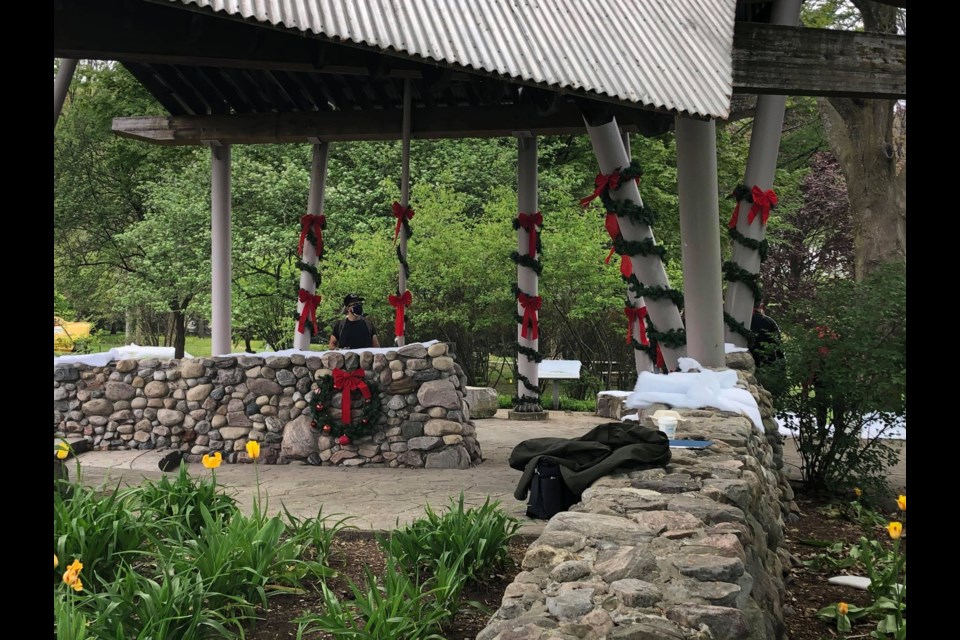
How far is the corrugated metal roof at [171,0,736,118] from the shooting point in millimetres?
5539

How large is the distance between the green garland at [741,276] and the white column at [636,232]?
128 centimetres

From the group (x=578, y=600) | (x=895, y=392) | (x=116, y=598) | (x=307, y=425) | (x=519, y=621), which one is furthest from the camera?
(x=307, y=425)

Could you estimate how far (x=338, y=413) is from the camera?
28.2 ft

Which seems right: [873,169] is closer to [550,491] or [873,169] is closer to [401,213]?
[401,213]

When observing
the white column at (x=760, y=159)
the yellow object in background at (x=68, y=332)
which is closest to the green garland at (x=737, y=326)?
the white column at (x=760, y=159)

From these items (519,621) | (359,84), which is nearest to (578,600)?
(519,621)

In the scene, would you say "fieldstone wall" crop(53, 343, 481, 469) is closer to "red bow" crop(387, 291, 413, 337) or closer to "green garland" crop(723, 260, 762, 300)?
"red bow" crop(387, 291, 413, 337)

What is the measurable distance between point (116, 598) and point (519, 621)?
78.2 inches

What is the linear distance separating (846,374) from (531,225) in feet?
18.9

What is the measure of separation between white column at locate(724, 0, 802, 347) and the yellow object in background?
1346 centimetres

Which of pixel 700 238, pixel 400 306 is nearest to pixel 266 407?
pixel 400 306

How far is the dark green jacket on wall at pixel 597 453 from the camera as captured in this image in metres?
4.22
